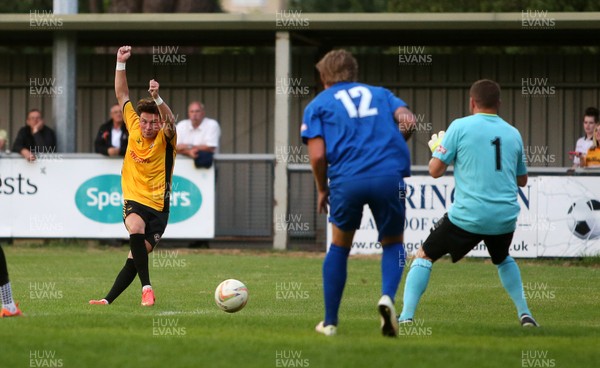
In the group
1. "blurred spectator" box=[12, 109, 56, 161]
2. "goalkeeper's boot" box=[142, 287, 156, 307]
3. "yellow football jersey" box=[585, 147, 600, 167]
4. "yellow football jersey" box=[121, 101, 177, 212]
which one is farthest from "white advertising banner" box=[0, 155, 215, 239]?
"goalkeeper's boot" box=[142, 287, 156, 307]

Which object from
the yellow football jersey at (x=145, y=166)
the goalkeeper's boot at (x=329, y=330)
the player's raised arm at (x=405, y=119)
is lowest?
the goalkeeper's boot at (x=329, y=330)

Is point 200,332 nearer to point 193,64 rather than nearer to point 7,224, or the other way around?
point 7,224

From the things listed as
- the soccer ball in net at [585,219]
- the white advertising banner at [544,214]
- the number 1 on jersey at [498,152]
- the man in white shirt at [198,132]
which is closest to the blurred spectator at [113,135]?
the man in white shirt at [198,132]

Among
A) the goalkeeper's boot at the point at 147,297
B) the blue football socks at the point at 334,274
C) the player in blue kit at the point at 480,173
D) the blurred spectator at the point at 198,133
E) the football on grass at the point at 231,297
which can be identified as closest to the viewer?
the blue football socks at the point at 334,274

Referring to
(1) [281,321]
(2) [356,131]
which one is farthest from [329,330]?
(2) [356,131]

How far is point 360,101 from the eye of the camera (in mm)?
7742

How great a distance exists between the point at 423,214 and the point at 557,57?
630 cm

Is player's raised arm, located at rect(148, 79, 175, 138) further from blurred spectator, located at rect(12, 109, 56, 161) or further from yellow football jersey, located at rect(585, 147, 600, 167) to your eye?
yellow football jersey, located at rect(585, 147, 600, 167)

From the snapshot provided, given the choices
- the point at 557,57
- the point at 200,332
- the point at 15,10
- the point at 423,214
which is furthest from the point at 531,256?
the point at 15,10

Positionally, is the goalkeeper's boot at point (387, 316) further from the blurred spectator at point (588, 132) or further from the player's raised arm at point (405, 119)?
the blurred spectator at point (588, 132)

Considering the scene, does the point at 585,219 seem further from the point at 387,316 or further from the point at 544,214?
the point at 387,316

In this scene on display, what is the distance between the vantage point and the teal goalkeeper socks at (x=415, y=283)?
29.1ft

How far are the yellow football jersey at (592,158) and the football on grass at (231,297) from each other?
935 cm

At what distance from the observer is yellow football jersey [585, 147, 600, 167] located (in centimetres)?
1789
